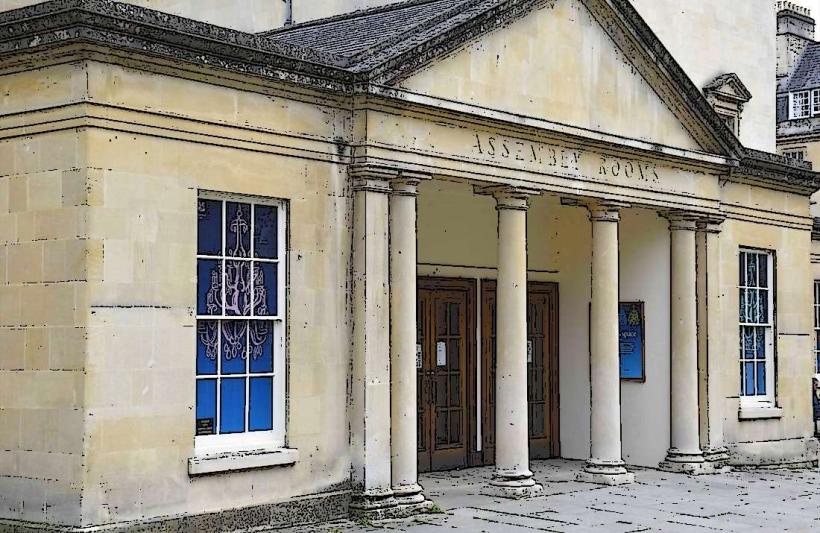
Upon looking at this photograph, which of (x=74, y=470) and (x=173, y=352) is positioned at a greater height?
(x=173, y=352)

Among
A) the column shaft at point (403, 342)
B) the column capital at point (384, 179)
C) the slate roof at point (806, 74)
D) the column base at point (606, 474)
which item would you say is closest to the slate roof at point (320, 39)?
the column capital at point (384, 179)

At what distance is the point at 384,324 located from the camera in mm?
12523

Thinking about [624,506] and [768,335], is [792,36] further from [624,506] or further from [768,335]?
[624,506]

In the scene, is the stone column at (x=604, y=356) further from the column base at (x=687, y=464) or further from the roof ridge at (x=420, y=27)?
Answer: the roof ridge at (x=420, y=27)

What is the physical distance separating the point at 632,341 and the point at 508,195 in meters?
4.45

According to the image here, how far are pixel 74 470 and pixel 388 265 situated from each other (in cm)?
400

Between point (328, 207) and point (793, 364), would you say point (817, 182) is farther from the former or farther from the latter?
point (328, 207)

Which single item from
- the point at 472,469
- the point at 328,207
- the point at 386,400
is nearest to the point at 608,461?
the point at 472,469

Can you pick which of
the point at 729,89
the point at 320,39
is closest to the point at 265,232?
the point at 320,39

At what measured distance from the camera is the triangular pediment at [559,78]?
13430 mm

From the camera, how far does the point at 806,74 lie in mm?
46688

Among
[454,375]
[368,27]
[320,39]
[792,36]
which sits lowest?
[454,375]

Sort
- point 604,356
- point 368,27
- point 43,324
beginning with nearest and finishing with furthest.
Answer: point 43,324
point 368,27
point 604,356

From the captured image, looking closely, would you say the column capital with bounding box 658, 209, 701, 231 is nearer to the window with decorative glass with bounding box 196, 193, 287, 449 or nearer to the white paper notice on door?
the white paper notice on door
